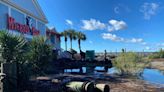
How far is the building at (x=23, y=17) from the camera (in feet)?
75.0

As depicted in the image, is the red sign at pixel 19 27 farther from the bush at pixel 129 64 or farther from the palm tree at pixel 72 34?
the palm tree at pixel 72 34

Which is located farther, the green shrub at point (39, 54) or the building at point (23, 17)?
the building at point (23, 17)

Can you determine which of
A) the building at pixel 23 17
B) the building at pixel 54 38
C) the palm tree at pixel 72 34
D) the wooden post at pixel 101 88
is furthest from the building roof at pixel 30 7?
the palm tree at pixel 72 34

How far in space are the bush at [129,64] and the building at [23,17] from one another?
9.02 metres

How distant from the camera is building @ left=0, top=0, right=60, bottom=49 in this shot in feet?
75.0

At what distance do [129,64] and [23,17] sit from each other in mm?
11628

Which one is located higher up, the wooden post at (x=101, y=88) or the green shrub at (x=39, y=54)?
the green shrub at (x=39, y=54)

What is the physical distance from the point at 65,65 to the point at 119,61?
7.21 metres

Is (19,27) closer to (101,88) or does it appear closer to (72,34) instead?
(101,88)

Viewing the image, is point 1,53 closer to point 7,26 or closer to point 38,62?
point 38,62

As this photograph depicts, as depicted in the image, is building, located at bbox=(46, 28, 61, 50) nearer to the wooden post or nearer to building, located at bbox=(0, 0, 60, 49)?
building, located at bbox=(0, 0, 60, 49)

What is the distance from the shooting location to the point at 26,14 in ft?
92.4

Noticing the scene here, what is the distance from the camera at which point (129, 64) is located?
25.5 metres

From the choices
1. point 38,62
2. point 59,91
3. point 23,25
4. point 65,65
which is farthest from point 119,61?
point 59,91
